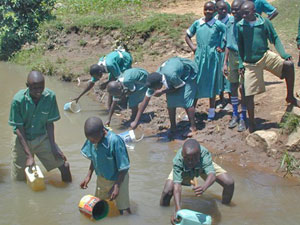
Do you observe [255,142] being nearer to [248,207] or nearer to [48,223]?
[248,207]

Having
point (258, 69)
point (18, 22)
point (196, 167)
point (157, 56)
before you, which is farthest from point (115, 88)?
point (18, 22)

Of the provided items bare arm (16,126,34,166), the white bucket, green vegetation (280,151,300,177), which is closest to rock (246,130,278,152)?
green vegetation (280,151,300,177)

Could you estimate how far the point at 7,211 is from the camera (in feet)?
18.6

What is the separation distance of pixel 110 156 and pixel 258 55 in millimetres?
2809

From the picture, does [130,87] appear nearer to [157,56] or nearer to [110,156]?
[110,156]

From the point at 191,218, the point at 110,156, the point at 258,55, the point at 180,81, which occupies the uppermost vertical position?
the point at 258,55

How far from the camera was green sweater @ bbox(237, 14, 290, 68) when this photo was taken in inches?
266

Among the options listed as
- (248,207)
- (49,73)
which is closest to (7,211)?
(248,207)

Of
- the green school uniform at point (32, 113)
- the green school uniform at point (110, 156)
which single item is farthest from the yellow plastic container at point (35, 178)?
the green school uniform at point (110, 156)

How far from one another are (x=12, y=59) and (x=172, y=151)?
29.9ft

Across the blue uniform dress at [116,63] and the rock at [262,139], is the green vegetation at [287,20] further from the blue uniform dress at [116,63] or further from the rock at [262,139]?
the rock at [262,139]

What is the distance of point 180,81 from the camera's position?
295 inches

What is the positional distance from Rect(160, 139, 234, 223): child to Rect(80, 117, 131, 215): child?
0.50m

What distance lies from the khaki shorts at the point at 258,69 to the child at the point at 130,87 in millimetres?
2027
